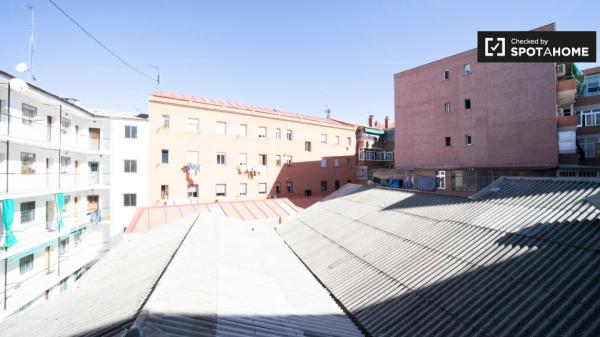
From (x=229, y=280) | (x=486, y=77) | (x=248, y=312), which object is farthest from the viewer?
(x=486, y=77)

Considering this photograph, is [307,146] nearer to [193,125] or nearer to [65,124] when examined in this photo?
[193,125]

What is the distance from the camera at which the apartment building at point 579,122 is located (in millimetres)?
20078

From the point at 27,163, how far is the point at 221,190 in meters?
13.7

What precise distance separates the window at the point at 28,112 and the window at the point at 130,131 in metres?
6.23

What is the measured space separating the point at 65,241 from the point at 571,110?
4075cm

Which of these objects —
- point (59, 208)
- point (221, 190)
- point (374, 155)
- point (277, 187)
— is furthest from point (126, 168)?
point (374, 155)

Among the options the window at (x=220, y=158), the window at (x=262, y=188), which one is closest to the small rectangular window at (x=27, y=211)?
the window at (x=220, y=158)

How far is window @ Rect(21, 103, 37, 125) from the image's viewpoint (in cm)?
1595

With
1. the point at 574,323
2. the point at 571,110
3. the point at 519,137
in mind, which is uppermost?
the point at 571,110

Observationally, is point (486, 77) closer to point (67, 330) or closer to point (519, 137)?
point (519, 137)

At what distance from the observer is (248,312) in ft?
18.9

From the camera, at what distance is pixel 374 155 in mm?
39031

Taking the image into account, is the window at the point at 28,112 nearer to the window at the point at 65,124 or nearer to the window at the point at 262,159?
the window at the point at 65,124

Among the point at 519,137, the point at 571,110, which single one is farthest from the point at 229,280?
the point at 571,110
